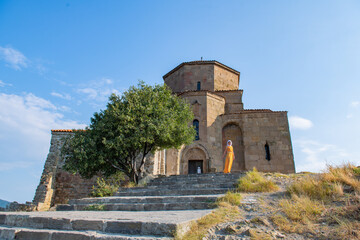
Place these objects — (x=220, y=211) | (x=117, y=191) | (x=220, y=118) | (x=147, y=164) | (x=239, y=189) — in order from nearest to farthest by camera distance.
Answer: (x=220, y=211)
(x=239, y=189)
(x=117, y=191)
(x=147, y=164)
(x=220, y=118)

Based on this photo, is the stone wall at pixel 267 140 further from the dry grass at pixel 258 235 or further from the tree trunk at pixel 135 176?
the dry grass at pixel 258 235

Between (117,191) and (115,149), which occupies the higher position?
(115,149)

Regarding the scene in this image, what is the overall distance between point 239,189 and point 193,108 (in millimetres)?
11215

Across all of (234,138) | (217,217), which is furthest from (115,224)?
(234,138)

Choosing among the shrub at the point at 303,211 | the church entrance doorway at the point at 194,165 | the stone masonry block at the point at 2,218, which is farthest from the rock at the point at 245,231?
the church entrance doorway at the point at 194,165

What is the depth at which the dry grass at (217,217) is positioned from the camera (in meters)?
3.25

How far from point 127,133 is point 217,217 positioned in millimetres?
8195

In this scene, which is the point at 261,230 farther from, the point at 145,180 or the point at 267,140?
the point at 267,140

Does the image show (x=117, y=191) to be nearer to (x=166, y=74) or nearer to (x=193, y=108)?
(x=193, y=108)

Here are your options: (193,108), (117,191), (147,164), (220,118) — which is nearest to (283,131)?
(220,118)

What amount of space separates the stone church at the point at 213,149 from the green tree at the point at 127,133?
277cm

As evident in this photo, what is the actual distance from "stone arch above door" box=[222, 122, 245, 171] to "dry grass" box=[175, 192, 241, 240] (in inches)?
503

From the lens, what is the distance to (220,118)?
59.5 ft

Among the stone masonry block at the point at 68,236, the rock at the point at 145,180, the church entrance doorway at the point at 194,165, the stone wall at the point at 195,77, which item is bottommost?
the stone masonry block at the point at 68,236
